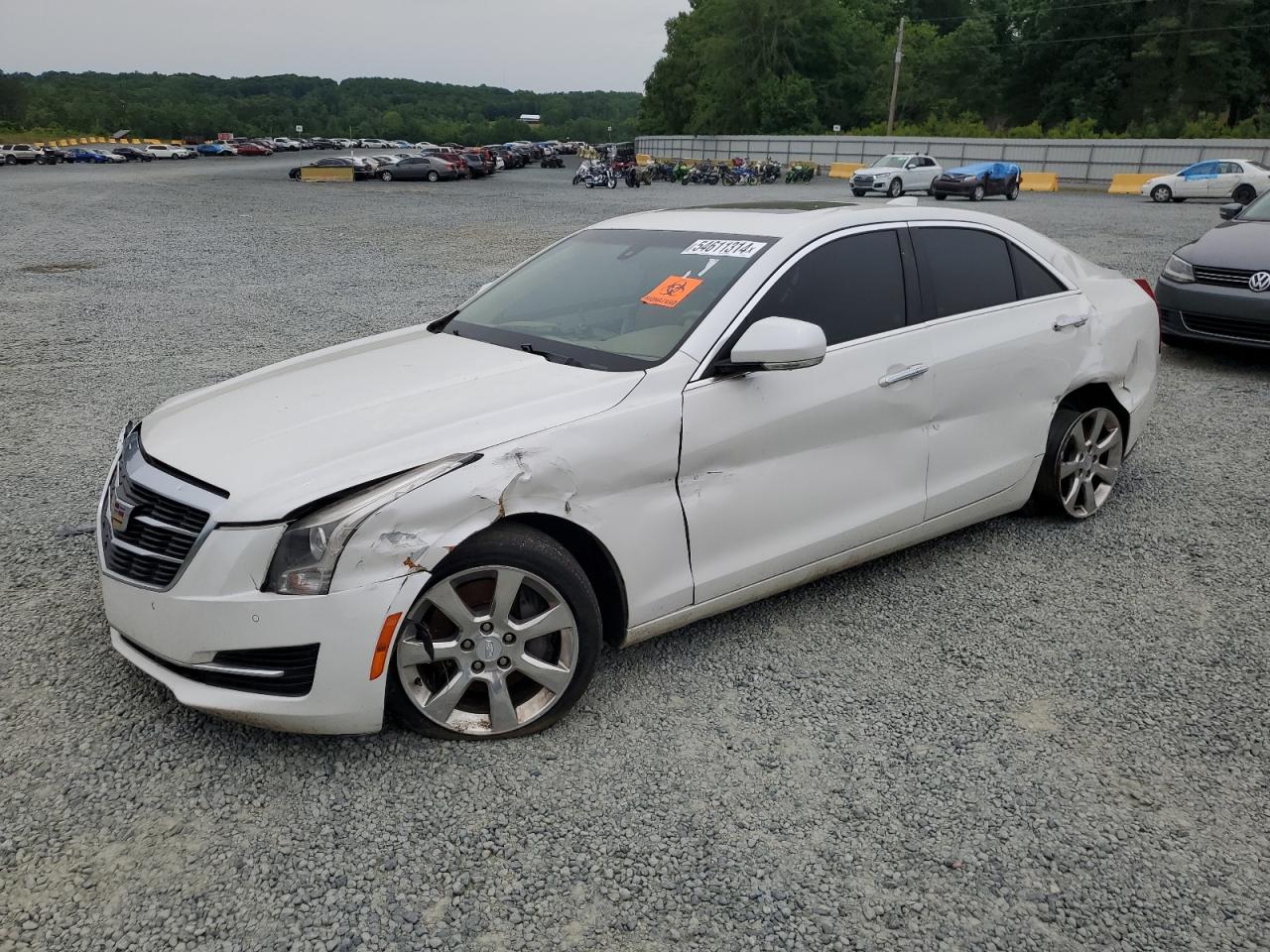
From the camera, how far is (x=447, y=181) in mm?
43594

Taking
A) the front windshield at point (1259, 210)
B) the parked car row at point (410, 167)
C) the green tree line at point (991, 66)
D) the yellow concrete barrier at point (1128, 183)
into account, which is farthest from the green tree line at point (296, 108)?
the front windshield at point (1259, 210)

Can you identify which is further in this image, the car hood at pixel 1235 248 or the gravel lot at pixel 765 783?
the car hood at pixel 1235 248

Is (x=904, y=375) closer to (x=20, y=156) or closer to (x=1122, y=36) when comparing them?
(x=20, y=156)

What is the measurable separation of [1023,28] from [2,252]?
69.6 metres

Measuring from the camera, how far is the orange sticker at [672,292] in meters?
3.68

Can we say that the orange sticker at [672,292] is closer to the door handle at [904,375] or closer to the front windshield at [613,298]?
the front windshield at [613,298]

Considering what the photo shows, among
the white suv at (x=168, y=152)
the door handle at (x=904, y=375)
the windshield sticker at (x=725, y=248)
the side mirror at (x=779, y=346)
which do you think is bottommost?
the door handle at (x=904, y=375)

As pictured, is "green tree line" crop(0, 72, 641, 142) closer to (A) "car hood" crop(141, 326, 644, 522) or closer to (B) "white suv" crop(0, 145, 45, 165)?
(B) "white suv" crop(0, 145, 45, 165)

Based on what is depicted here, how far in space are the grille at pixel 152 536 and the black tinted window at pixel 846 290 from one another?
6.46 feet

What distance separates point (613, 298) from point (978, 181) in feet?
99.4

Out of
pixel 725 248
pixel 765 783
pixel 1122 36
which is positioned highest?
pixel 1122 36

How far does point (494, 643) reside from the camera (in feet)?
9.72

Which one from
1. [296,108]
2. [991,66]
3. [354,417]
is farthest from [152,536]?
[296,108]

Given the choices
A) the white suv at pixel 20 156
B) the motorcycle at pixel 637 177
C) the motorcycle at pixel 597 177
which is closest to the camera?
the motorcycle at pixel 597 177
